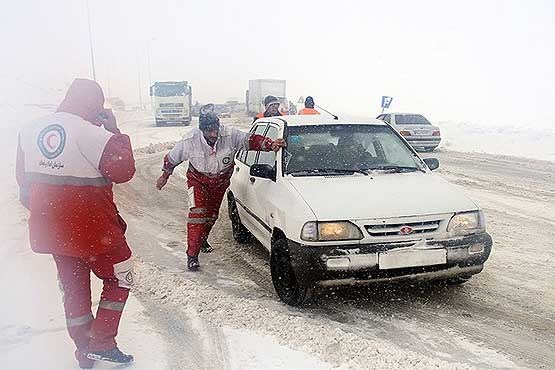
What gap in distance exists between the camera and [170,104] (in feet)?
101

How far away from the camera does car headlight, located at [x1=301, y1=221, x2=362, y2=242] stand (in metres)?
4.08

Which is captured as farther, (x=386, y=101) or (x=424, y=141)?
(x=386, y=101)

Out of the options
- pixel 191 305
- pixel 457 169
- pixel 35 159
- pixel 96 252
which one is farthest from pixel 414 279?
pixel 457 169

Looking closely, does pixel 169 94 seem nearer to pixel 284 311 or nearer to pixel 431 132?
pixel 431 132

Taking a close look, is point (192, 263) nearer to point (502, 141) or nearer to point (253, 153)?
point (253, 153)

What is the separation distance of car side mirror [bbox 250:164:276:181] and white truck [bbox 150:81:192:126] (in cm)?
2621

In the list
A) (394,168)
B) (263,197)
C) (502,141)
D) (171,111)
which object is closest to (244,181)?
(263,197)

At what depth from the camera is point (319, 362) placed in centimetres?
346

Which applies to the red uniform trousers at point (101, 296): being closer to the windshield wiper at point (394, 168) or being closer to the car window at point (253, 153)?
the windshield wiper at point (394, 168)

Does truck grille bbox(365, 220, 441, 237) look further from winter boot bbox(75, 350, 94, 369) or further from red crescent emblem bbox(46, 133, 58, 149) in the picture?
red crescent emblem bbox(46, 133, 58, 149)

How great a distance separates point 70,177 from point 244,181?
3.15m

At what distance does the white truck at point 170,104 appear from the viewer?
30.5m

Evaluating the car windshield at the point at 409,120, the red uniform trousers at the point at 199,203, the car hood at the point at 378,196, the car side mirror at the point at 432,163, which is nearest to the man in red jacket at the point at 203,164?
the red uniform trousers at the point at 199,203

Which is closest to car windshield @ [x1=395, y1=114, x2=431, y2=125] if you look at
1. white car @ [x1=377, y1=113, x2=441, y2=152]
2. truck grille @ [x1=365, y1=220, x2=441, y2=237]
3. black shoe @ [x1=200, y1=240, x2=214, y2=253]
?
white car @ [x1=377, y1=113, x2=441, y2=152]
